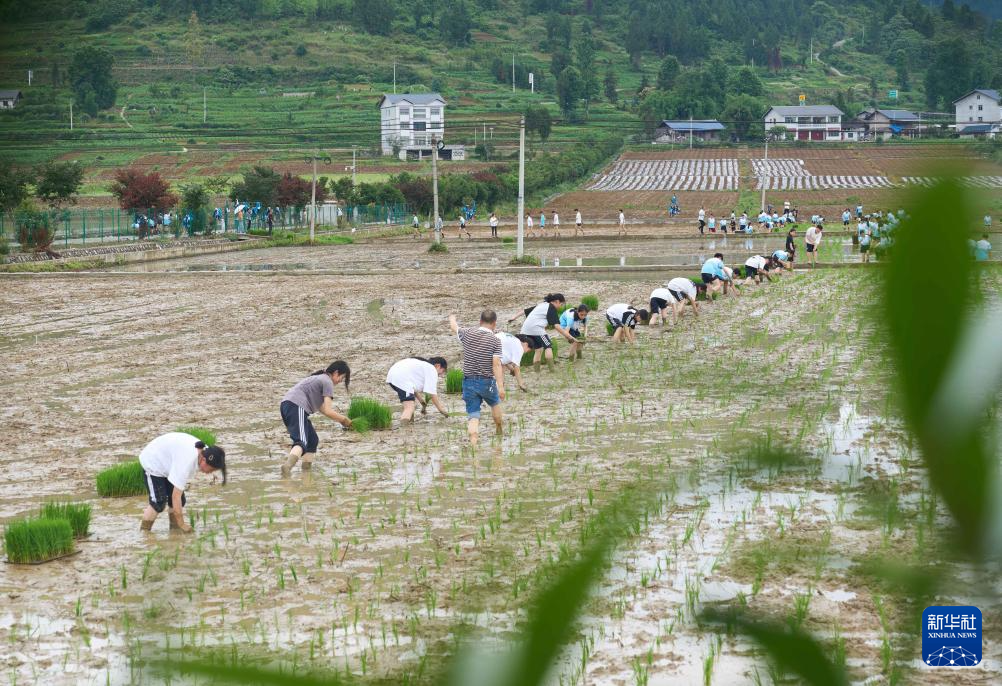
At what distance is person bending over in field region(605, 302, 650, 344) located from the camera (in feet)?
72.0

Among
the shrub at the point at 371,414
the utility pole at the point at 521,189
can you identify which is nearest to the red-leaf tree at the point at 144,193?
the utility pole at the point at 521,189

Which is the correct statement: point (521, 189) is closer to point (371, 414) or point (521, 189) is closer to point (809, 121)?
point (371, 414)

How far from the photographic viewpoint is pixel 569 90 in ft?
580

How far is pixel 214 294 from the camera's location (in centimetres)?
3306

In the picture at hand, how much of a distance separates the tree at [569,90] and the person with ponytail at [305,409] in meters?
165

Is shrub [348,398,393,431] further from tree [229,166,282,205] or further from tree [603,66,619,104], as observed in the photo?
tree [603,66,619,104]

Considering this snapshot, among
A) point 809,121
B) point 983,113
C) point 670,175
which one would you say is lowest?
point 983,113

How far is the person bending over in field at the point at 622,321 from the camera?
2195 cm

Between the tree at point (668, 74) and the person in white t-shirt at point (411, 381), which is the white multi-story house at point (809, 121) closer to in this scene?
the tree at point (668, 74)

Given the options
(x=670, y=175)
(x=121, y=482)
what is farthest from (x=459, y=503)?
(x=670, y=175)

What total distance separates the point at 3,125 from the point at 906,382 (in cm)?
87

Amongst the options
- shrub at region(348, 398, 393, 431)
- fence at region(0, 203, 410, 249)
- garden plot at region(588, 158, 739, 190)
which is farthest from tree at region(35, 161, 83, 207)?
garden plot at region(588, 158, 739, 190)

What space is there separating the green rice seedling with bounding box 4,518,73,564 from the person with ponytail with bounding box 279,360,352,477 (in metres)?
3.07

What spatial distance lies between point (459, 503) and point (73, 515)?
3.41 metres
